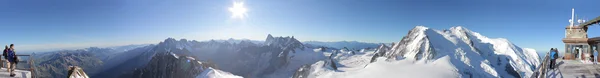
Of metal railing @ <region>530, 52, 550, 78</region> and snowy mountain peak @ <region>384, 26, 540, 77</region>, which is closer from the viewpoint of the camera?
metal railing @ <region>530, 52, 550, 78</region>

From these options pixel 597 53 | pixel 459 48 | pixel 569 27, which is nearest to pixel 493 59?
pixel 459 48

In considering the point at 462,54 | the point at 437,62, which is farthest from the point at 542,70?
the point at 462,54

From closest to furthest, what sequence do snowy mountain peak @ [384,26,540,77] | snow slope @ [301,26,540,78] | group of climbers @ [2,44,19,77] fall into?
group of climbers @ [2,44,19,77] < snow slope @ [301,26,540,78] < snowy mountain peak @ [384,26,540,77]

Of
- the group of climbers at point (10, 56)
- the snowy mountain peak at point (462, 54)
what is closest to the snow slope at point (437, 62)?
the snowy mountain peak at point (462, 54)

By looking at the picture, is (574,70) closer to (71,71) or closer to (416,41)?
(71,71)

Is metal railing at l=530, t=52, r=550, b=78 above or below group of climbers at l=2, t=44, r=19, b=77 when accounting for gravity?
below

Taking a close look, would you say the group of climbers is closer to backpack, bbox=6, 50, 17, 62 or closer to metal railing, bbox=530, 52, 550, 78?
backpack, bbox=6, 50, 17, 62

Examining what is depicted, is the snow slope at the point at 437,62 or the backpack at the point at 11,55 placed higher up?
the backpack at the point at 11,55

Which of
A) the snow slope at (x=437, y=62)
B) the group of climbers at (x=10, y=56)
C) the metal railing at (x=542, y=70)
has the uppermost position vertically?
the group of climbers at (x=10, y=56)

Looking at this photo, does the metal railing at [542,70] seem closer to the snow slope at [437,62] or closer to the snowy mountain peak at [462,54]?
the snow slope at [437,62]

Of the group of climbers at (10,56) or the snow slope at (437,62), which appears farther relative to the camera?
the snow slope at (437,62)

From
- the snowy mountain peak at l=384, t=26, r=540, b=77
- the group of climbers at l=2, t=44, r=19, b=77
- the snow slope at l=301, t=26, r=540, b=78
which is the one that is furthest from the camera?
the snowy mountain peak at l=384, t=26, r=540, b=77

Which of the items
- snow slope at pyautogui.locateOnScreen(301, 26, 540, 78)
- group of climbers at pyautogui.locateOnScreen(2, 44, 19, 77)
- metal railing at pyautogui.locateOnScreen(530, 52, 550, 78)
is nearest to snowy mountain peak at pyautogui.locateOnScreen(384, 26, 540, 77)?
snow slope at pyautogui.locateOnScreen(301, 26, 540, 78)
